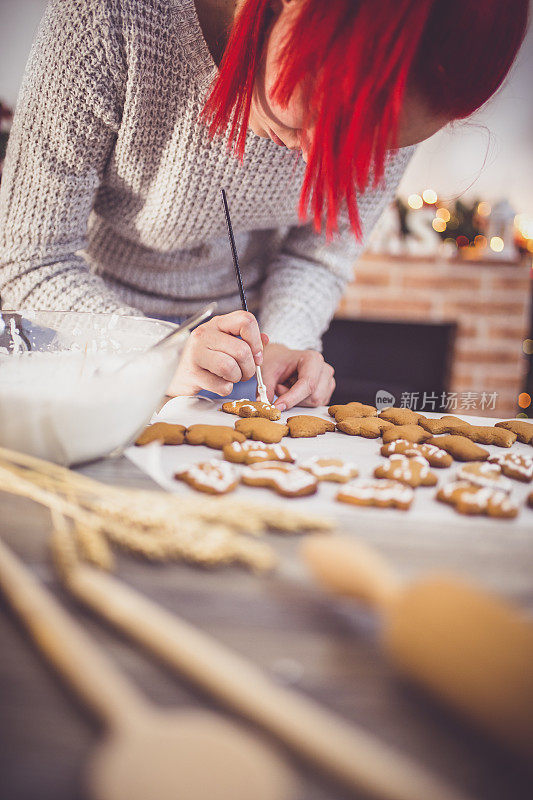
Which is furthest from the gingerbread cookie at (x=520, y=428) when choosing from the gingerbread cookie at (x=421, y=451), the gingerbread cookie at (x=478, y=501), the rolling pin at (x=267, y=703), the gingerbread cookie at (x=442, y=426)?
the rolling pin at (x=267, y=703)

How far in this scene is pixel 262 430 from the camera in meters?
0.73

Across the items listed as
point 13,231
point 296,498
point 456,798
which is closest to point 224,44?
point 13,231

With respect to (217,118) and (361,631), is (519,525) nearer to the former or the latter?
(361,631)

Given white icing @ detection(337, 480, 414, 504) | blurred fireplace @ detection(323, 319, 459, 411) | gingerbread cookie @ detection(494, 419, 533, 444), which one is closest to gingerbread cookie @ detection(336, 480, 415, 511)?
white icing @ detection(337, 480, 414, 504)

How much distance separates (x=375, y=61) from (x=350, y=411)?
48cm

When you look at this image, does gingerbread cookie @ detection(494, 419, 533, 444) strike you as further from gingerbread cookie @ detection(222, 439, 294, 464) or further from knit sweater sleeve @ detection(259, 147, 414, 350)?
knit sweater sleeve @ detection(259, 147, 414, 350)

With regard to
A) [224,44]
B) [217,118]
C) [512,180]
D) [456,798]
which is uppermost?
[512,180]

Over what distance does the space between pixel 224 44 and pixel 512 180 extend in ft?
11.2

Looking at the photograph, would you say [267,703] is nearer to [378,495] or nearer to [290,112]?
[378,495]

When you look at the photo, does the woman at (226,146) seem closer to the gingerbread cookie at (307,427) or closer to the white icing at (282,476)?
the gingerbread cookie at (307,427)

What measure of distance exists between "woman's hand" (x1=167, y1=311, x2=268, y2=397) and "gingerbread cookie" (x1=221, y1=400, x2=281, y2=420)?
0.13 ft

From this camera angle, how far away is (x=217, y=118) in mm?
823

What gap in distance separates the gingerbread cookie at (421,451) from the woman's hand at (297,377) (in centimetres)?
28

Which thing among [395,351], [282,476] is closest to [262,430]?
[282,476]
